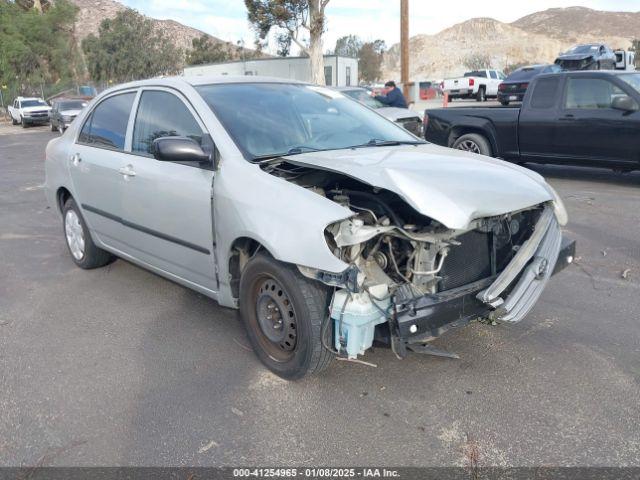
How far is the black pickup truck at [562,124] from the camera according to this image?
8484mm

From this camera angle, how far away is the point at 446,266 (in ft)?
10.6

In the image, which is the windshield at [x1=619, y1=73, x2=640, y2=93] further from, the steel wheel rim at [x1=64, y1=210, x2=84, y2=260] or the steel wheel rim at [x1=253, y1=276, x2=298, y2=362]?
the steel wheel rim at [x1=64, y1=210, x2=84, y2=260]

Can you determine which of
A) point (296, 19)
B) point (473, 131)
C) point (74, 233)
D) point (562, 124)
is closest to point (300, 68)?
point (296, 19)

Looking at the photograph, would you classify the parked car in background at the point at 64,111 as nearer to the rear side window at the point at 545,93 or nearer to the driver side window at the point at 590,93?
the rear side window at the point at 545,93

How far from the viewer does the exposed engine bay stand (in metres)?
2.94

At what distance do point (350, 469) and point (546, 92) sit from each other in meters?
8.39

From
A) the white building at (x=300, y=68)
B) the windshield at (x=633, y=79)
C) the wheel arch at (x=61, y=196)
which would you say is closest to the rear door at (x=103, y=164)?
the wheel arch at (x=61, y=196)

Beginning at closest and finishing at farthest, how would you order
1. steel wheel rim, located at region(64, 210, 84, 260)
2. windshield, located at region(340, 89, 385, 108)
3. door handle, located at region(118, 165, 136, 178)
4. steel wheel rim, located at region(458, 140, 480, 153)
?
door handle, located at region(118, 165, 136, 178), steel wheel rim, located at region(64, 210, 84, 260), steel wheel rim, located at region(458, 140, 480, 153), windshield, located at region(340, 89, 385, 108)

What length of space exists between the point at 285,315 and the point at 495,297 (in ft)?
3.84

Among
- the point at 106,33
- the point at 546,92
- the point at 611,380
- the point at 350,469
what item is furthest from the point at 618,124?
the point at 106,33

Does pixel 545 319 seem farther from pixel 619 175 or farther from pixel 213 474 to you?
pixel 619 175

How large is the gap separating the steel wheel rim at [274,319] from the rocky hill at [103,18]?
111480mm

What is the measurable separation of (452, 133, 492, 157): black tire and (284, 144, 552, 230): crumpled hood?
6.49 m

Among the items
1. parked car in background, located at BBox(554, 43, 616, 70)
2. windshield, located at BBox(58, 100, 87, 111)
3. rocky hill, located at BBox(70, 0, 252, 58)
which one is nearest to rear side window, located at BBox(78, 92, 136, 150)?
parked car in background, located at BBox(554, 43, 616, 70)
